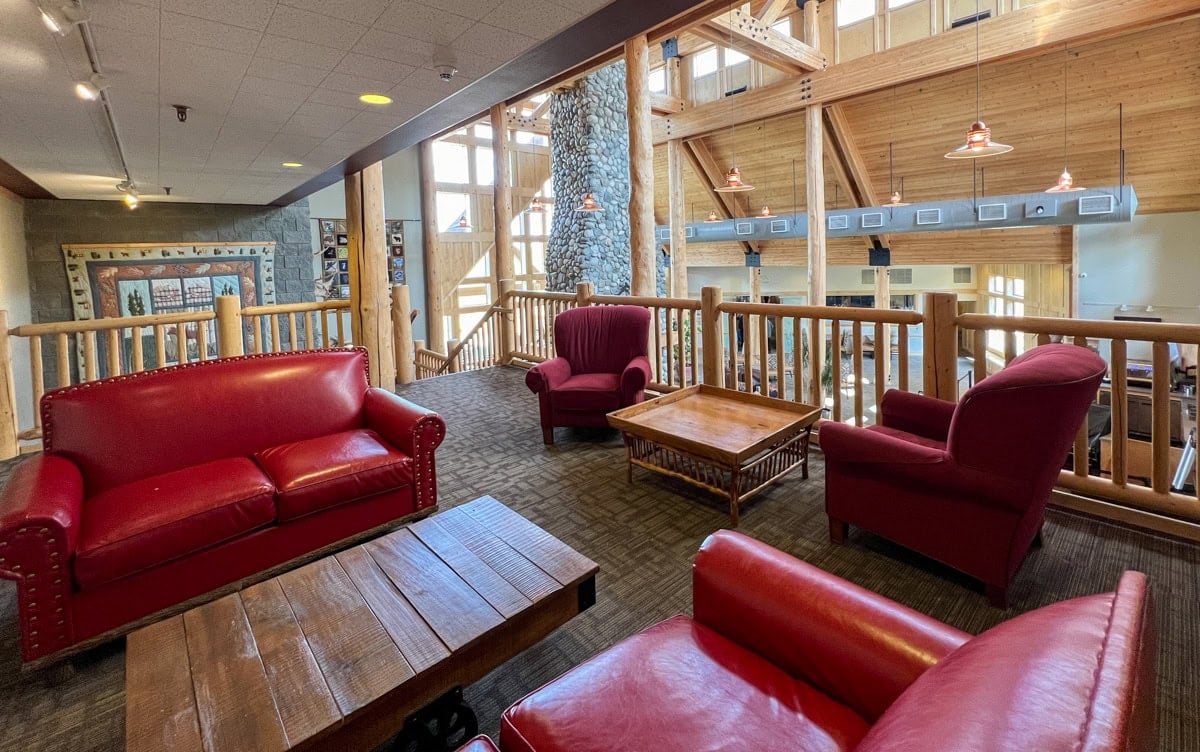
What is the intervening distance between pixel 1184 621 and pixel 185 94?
475cm

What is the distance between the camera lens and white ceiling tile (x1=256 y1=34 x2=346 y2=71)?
2.42 meters

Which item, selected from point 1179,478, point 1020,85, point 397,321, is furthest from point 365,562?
point 1020,85

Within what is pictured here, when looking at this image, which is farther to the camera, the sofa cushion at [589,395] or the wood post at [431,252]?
the wood post at [431,252]

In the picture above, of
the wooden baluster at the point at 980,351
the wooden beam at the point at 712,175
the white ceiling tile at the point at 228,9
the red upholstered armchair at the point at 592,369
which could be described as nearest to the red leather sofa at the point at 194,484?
the red upholstered armchair at the point at 592,369

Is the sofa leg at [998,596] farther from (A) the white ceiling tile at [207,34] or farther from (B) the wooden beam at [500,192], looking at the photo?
(B) the wooden beam at [500,192]

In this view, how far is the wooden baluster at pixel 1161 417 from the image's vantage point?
2451 mm

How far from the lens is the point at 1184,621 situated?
1.94 meters

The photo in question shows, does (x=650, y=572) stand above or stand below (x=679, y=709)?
below

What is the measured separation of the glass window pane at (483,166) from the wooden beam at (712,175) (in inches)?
162

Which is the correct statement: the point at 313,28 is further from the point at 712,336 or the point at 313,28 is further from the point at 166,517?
the point at 712,336

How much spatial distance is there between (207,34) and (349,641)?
2341 millimetres

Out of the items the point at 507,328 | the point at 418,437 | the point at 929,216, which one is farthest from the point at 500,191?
the point at 418,437

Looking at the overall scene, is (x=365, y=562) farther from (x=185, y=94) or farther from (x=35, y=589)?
(x=185, y=94)

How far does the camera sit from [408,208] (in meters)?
10.7
